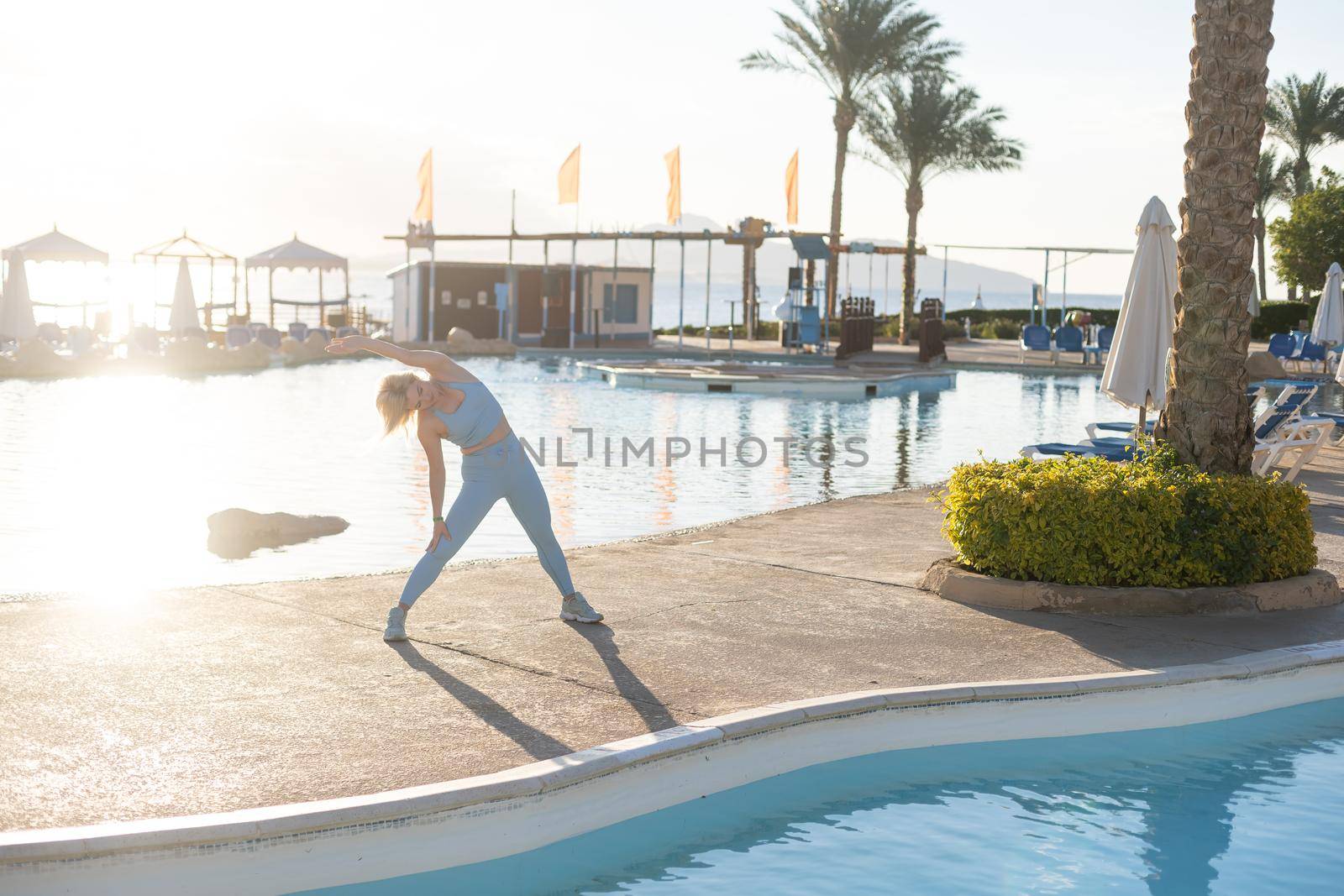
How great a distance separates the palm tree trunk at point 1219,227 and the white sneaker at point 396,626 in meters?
4.43

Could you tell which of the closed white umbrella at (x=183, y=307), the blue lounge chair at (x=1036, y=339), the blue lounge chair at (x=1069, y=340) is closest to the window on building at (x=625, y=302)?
the closed white umbrella at (x=183, y=307)

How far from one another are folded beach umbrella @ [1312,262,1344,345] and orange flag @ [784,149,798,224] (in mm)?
16219

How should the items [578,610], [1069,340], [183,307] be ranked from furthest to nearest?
[183,307], [1069,340], [578,610]

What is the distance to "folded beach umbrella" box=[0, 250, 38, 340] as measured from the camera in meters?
27.7

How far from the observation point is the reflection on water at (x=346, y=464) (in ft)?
32.4

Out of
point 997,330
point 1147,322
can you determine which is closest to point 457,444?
point 1147,322

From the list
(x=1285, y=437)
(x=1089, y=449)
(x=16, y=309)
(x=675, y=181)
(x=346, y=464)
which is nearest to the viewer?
(x=1089, y=449)

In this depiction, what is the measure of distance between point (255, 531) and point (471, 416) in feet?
16.3

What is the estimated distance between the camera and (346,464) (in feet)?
47.7

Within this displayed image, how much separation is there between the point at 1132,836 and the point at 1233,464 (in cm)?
333

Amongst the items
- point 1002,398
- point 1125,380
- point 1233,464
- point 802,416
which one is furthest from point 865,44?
point 1233,464

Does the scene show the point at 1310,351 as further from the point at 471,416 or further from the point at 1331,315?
the point at 471,416

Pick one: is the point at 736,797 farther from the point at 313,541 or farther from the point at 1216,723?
the point at 313,541

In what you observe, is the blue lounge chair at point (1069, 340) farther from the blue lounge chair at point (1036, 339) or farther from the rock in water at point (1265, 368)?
the rock in water at point (1265, 368)
